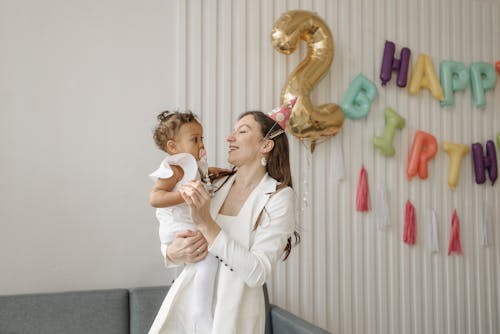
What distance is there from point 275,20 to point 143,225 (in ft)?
4.65

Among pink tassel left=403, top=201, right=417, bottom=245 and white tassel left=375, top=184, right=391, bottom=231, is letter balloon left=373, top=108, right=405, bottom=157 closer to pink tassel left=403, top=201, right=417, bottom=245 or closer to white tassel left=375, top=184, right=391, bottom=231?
white tassel left=375, top=184, right=391, bottom=231

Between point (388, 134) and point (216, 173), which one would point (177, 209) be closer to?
point (216, 173)

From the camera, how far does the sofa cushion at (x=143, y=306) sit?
2480mm

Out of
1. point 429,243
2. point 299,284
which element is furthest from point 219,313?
point 429,243

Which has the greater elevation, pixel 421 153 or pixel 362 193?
pixel 421 153

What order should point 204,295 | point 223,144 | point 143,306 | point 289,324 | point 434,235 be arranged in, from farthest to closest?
point 434,235 < point 223,144 < point 143,306 < point 289,324 < point 204,295

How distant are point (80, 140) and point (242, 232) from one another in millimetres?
1282

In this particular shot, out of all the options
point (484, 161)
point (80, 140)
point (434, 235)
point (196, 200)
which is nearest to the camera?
point (196, 200)

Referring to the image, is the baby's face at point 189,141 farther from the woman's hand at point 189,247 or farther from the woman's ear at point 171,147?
the woman's hand at point 189,247

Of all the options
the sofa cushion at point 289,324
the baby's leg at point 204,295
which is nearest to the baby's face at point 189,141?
the baby's leg at point 204,295

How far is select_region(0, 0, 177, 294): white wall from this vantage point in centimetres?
256

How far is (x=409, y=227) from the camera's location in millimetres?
3311

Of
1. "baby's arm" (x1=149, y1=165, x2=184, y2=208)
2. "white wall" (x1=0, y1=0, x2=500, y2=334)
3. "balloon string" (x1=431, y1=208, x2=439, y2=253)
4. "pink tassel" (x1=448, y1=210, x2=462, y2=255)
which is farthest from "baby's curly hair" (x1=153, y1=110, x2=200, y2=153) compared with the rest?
"pink tassel" (x1=448, y1=210, x2=462, y2=255)

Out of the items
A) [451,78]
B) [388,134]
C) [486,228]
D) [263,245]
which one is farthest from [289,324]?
[451,78]
